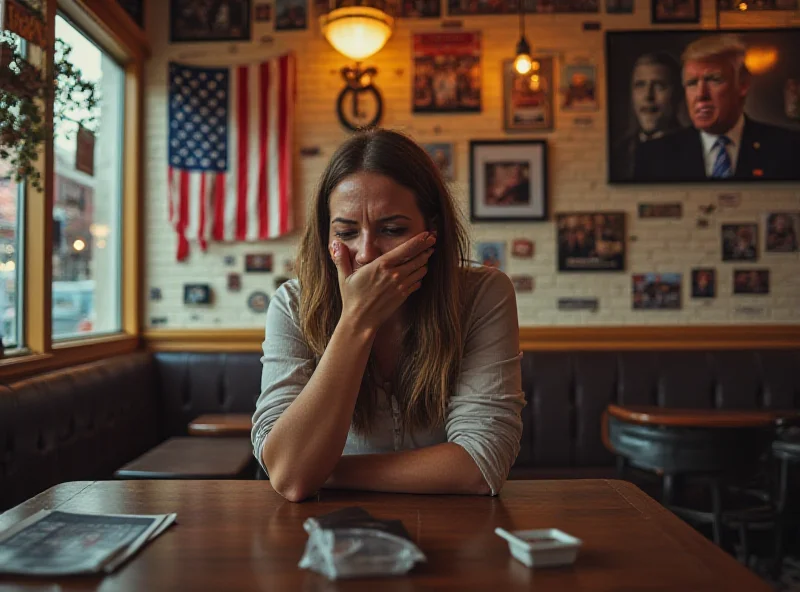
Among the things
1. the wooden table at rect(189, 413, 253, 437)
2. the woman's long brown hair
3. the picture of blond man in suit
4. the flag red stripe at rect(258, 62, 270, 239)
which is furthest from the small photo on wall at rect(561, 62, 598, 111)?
the woman's long brown hair

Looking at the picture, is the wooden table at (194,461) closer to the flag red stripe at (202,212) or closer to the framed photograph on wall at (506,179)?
the flag red stripe at (202,212)

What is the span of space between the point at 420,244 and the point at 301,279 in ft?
1.12

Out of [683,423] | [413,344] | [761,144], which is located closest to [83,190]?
[413,344]

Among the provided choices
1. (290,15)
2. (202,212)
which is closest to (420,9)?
(290,15)

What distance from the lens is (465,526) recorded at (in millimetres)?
1169

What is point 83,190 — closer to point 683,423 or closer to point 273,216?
point 273,216

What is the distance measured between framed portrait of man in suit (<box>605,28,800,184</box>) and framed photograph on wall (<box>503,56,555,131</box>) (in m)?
0.38

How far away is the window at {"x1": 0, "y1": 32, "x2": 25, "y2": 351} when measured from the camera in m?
3.09

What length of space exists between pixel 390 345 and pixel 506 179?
295cm

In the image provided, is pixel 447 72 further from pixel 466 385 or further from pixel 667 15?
pixel 466 385

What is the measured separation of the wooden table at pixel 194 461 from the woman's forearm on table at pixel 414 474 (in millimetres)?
1670

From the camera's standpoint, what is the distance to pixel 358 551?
3.12 feet

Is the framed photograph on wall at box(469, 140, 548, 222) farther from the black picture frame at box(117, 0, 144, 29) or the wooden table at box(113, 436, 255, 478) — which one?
the black picture frame at box(117, 0, 144, 29)

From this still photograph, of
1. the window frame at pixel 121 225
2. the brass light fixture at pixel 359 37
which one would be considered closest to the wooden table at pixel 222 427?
the window frame at pixel 121 225
